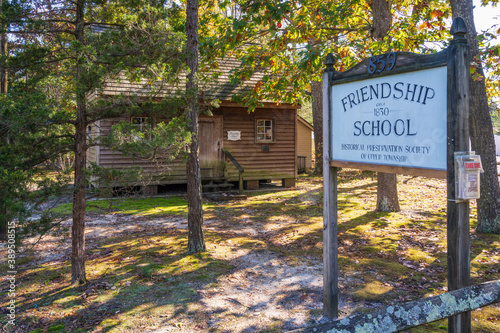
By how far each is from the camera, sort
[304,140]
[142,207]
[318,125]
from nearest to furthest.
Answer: [142,207]
[318,125]
[304,140]

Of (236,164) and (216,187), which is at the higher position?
(236,164)

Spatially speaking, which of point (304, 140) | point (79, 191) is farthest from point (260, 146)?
point (304, 140)

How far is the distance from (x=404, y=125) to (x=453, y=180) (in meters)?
0.77

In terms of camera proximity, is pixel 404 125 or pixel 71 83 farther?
pixel 71 83

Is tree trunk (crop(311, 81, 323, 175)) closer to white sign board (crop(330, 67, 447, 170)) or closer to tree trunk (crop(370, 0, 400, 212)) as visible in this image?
tree trunk (crop(370, 0, 400, 212))

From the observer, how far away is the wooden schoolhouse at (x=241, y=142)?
49.4 ft

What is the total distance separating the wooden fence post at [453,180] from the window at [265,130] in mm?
13353

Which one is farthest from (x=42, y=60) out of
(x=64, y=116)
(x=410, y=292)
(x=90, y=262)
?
(x=410, y=292)

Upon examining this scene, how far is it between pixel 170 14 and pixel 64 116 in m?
2.48

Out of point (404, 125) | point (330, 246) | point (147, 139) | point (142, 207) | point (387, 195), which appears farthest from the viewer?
point (142, 207)

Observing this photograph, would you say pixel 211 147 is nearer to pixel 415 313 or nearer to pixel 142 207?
pixel 142 207

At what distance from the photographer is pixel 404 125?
3.57m

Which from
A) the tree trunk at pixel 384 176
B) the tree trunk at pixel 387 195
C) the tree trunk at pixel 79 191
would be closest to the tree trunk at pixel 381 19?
the tree trunk at pixel 384 176

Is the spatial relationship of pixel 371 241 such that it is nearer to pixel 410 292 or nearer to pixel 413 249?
pixel 413 249
